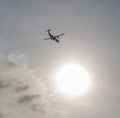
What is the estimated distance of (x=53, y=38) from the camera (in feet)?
454
